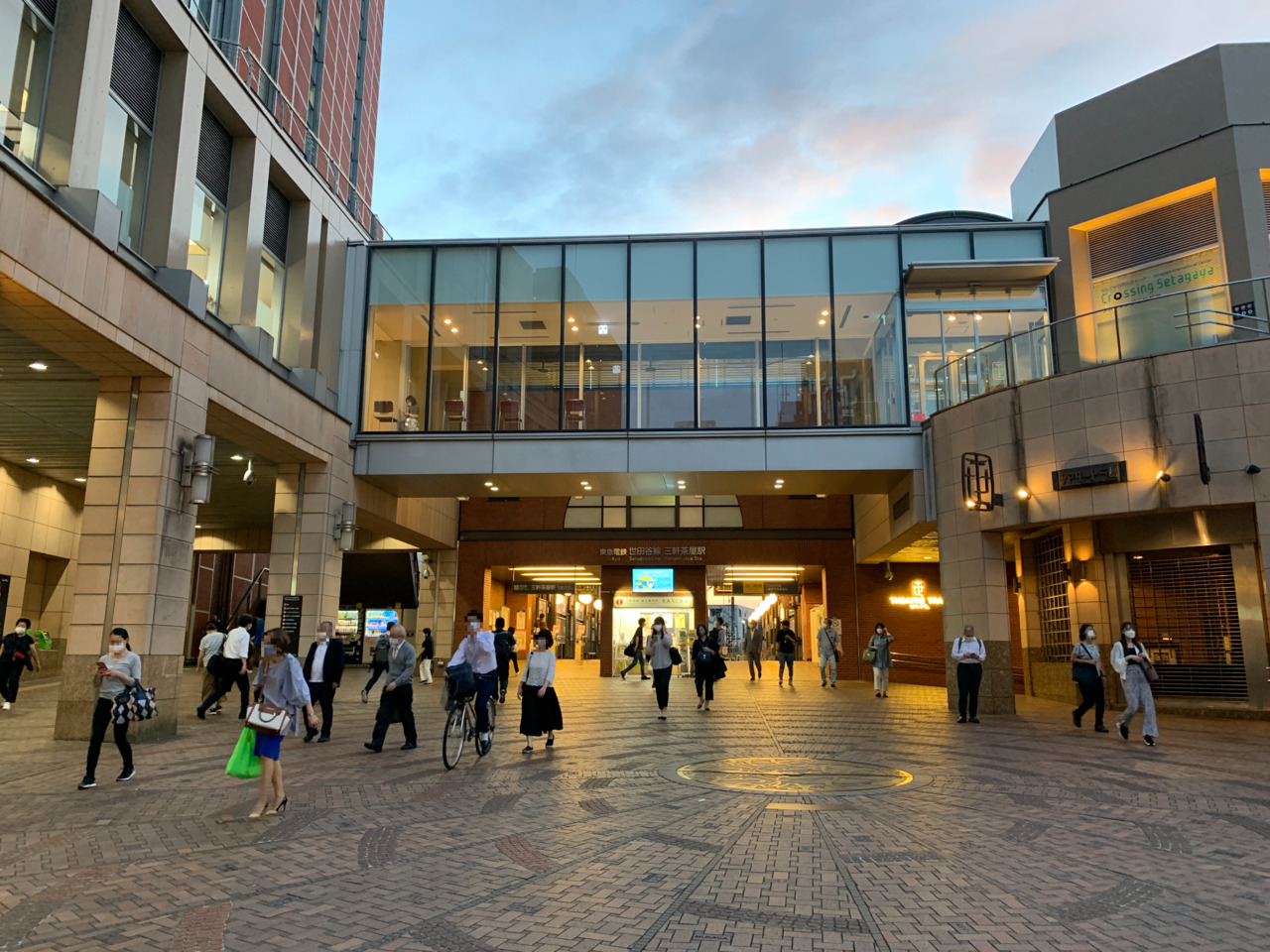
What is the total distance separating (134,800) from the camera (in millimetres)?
8008

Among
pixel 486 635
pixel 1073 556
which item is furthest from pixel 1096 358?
pixel 486 635

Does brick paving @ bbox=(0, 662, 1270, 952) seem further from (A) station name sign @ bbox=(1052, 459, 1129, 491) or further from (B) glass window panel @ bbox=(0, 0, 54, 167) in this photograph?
(B) glass window panel @ bbox=(0, 0, 54, 167)

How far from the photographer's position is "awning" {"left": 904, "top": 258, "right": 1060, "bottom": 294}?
19.6 meters

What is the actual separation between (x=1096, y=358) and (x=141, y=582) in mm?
15940

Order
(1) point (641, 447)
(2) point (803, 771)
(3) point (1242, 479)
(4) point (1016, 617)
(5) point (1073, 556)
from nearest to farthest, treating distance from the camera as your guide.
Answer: (2) point (803, 771) → (3) point (1242, 479) → (5) point (1073, 556) → (1) point (641, 447) → (4) point (1016, 617)

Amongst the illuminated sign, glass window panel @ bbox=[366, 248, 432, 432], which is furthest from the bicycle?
the illuminated sign

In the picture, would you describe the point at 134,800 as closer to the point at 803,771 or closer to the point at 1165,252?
the point at 803,771

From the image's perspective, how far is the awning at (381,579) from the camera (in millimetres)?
32906

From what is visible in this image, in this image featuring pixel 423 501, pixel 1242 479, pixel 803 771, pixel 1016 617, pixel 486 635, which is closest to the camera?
pixel 803 771

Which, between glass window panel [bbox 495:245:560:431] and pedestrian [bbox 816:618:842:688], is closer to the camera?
glass window panel [bbox 495:245:560:431]

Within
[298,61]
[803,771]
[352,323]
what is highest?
[298,61]

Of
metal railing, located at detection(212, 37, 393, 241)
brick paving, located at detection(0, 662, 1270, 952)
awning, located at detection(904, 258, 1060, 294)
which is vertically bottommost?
brick paving, located at detection(0, 662, 1270, 952)

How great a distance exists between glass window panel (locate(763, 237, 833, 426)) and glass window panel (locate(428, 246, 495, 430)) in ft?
21.3

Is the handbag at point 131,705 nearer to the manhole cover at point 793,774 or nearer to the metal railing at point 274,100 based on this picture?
the manhole cover at point 793,774
